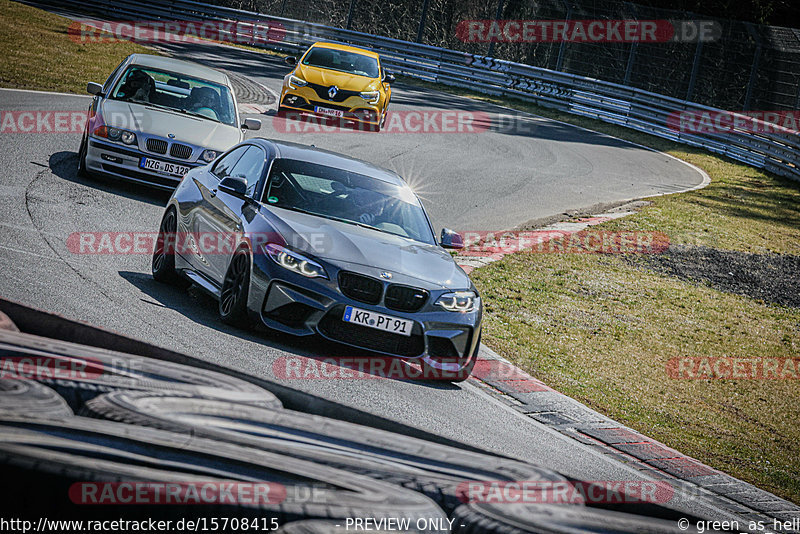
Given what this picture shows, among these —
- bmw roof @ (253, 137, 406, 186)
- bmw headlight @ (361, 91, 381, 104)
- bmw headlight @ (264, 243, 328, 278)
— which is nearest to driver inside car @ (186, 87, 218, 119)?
bmw roof @ (253, 137, 406, 186)

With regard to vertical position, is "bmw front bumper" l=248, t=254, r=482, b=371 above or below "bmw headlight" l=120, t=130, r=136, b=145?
below

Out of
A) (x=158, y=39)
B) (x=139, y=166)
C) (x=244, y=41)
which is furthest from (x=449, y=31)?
(x=139, y=166)

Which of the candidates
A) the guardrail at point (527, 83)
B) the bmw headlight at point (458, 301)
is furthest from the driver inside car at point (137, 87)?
the guardrail at point (527, 83)

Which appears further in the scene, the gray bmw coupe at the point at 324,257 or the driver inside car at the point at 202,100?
the driver inside car at the point at 202,100

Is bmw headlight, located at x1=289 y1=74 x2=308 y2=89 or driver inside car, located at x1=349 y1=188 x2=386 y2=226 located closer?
driver inside car, located at x1=349 y1=188 x2=386 y2=226

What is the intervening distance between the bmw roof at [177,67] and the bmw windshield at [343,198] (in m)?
5.66

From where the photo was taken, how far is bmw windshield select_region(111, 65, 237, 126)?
1277 centimetres

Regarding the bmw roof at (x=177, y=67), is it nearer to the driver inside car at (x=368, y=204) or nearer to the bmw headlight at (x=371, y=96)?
the driver inside car at (x=368, y=204)

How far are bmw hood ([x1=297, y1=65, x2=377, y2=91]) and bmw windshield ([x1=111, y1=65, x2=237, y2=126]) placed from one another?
293 inches

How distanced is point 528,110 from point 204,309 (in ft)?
78.6

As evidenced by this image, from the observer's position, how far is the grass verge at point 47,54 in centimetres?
1997

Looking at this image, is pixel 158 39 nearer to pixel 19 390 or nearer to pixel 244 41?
pixel 244 41

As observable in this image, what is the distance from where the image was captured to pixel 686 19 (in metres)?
32.3

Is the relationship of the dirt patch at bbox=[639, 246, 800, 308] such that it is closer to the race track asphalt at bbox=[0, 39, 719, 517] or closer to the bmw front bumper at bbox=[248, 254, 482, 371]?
the race track asphalt at bbox=[0, 39, 719, 517]
